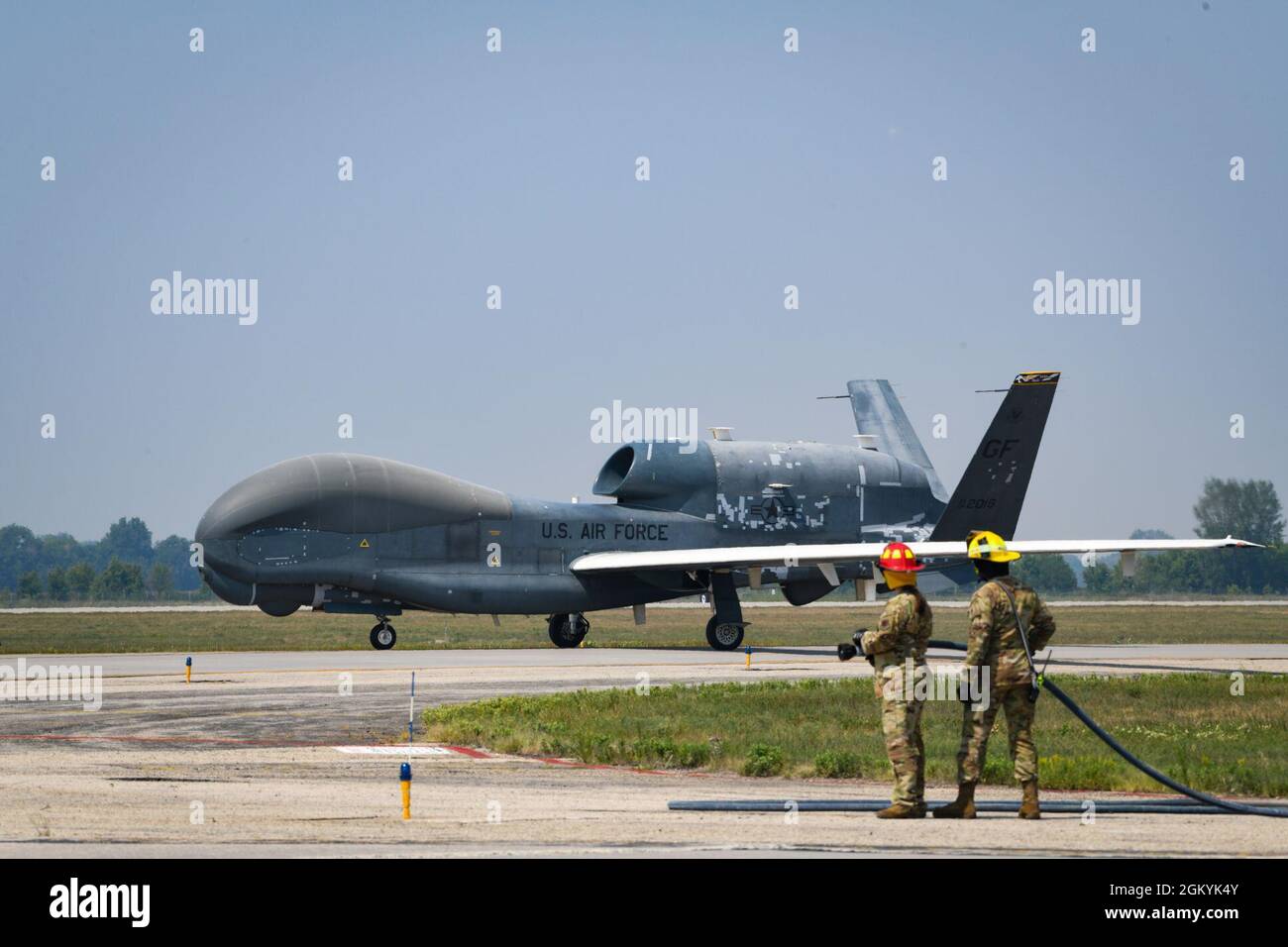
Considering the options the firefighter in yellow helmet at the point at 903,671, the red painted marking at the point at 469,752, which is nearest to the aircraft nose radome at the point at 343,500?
the red painted marking at the point at 469,752

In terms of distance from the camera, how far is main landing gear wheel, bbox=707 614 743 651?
41.5 metres

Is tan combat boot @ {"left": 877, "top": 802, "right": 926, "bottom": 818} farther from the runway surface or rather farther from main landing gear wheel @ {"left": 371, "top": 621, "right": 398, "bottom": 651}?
main landing gear wheel @ {"left": 371, "top": 621, "right": 398, "bottom": 651}

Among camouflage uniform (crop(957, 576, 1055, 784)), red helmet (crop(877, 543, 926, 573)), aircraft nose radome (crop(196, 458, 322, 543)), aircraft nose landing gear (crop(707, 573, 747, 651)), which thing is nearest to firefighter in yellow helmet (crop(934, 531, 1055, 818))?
camouflage uniform (crop(957, 576, 1055, 784))

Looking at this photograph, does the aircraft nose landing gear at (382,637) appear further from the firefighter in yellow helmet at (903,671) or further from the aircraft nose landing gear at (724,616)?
the firefighter in yellow helmet at (903,671)

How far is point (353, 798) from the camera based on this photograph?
1428 cm

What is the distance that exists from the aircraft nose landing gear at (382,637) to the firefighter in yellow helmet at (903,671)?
90.5 ft

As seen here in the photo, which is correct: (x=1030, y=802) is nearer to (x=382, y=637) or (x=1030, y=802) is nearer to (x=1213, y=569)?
(x=382, y=637)

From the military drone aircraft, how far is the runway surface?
35.1 feet

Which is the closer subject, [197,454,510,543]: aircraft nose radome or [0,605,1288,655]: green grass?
[197,454,510,543]: aircraft nose radome

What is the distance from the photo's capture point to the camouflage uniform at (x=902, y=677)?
42.4 ft

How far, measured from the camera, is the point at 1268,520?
15688 centimetres

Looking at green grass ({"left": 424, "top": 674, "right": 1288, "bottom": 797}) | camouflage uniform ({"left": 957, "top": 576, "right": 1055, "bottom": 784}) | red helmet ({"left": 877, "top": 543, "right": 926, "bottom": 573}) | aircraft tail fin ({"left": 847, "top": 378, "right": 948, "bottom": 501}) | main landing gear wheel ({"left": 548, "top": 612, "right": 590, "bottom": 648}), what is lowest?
green grass ({"left": 424, "top": 674, "right": 1288, "bottom": 797})

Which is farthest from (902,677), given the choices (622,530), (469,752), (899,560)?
(622,530)
